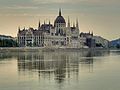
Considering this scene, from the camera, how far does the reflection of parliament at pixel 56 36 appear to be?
137m

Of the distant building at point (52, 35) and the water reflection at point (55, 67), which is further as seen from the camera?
the distant building at point (52, 35)

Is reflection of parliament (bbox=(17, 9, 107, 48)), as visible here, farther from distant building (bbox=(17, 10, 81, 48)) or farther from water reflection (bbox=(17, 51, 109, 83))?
water reflection (bbox=(17, 51, 109, 83))

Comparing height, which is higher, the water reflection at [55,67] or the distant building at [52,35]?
the distant building at [52,35]

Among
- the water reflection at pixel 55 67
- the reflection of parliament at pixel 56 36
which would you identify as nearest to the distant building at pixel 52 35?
the reflection of parliament at pixel 56 36

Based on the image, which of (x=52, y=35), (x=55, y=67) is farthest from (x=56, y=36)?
(x=55, y=67)

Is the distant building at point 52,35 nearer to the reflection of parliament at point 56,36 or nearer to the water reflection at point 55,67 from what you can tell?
the reflection of parliament at point 56,36

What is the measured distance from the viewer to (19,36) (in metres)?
138

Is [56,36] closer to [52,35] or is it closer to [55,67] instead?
[52,35]

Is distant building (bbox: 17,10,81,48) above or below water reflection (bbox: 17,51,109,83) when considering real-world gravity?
above

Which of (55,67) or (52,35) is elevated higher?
(52,35)

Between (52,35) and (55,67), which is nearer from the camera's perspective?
(55,67)

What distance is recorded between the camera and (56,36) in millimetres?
150250

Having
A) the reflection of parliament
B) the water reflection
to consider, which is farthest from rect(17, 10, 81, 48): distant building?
the water reflection

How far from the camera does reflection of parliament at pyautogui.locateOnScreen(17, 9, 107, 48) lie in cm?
13662
